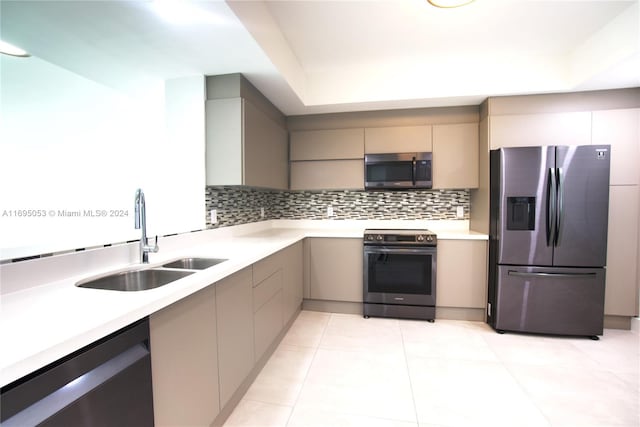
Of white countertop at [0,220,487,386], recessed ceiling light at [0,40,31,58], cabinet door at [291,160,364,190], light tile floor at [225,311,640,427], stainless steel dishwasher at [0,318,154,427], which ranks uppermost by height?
recessed ceiling light at [0,40,31,58]

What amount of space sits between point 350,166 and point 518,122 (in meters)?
1.67

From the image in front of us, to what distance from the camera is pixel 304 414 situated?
5.24 feet

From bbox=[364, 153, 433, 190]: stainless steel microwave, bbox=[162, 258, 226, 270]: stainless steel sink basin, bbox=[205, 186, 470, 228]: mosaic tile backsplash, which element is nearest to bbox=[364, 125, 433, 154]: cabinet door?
bbox=[364, 153, 433, 190]: stainless steel microwave

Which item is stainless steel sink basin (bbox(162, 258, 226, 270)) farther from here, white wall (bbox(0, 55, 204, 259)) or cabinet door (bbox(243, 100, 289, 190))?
cabinet door (bbox(243, 100, 289, 190))

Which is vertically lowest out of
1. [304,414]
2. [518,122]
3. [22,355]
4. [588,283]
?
[304,414]

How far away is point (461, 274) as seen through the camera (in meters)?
2.80

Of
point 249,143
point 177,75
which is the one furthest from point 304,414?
point 177,75

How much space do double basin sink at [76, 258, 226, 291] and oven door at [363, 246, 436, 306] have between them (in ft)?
5.67

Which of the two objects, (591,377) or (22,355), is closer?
(22,355)

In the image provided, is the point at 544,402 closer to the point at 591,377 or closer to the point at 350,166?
the point at 591,377

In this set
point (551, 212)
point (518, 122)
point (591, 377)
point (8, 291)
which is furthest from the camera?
point (518, 122)

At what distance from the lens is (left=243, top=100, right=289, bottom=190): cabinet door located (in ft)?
7.63

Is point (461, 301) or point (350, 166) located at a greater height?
point (350, 166)

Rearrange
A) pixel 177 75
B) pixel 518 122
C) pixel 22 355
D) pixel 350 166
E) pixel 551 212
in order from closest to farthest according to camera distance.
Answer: pixel 22 355 < pixel 177 75 < pixel 551 212 < pixel 518 122 < pixel 350 166
